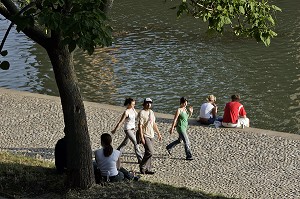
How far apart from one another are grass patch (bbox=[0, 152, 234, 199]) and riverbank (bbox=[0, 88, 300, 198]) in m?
1.81

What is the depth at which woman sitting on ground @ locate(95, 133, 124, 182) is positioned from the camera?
1129cm

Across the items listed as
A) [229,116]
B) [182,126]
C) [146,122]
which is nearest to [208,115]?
[229,116]

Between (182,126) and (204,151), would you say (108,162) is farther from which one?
(204,151)

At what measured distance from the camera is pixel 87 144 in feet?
33.0

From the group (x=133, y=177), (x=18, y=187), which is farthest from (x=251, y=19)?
(x=18, y=187)

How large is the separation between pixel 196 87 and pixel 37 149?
856 centimetres

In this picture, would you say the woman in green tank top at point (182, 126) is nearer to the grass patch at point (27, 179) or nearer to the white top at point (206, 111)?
the white top at point (206, 111)

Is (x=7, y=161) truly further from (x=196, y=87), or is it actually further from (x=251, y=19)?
(x=196, y=87)

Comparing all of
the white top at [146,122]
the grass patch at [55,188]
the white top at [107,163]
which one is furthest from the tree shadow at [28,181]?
the white top at [146,122]

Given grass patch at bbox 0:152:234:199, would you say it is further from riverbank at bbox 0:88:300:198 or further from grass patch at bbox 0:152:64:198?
riverbank at bbox 0:88:300:198

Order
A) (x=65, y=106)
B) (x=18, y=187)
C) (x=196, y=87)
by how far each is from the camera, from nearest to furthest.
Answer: (x=65, y=106), (x=18, y=187), (x=196, y=87)

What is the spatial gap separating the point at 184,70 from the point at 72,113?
1468cm

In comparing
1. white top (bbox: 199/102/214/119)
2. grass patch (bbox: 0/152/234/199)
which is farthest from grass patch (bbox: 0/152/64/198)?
white top (bbox: 199/102/214/119)

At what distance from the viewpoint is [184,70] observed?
2438cm
